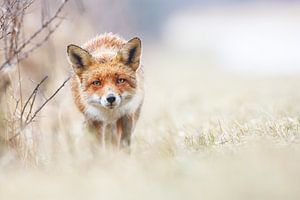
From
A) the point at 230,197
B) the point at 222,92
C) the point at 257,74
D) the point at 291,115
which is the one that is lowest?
the point at 230,197

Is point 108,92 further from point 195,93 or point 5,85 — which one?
point 195,93

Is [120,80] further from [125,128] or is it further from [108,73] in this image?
[125,128]

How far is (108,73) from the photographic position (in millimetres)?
8008

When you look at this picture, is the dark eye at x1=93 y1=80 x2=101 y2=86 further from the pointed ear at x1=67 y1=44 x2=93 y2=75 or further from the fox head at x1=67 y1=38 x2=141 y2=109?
the pointed ear at x1=67 y1=44 x2=93 y2=75

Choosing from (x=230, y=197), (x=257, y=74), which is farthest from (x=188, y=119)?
(x=257, y=74)

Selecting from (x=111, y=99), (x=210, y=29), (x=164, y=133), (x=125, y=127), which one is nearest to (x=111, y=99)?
(x=111, y=99)

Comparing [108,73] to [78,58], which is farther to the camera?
[78,58]

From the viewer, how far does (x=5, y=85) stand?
795 cm

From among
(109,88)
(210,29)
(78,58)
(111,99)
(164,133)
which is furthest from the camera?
(210,29)

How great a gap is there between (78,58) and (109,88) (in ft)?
1.94

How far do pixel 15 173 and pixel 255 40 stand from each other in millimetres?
25158

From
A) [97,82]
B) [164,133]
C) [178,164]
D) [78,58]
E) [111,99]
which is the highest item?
[78,58]

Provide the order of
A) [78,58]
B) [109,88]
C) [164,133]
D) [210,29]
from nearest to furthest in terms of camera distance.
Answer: [109,88], [78,58], [164,133], [210,29]

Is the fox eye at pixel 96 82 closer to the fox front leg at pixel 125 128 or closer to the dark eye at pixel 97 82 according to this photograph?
the dark eye at pixel 97 82
